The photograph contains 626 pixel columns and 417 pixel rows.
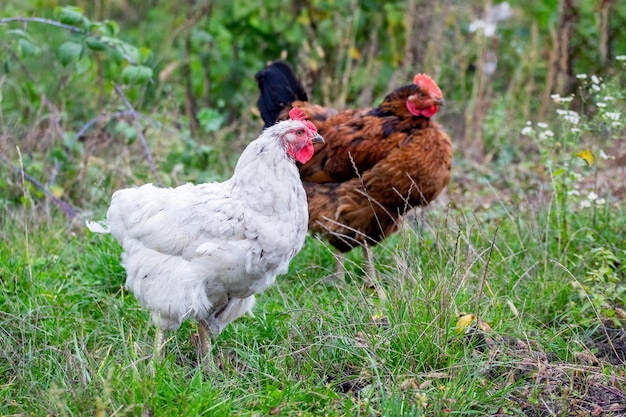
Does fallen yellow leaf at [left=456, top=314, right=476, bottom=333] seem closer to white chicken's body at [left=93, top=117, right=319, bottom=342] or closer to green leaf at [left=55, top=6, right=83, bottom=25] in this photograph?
white chicken's body at [left=93, top=117, right=319, bottom=342]

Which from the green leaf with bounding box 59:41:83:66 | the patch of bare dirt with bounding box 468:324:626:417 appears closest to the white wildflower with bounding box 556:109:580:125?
the patch of bare dirt with bounding box 468:324:626:417

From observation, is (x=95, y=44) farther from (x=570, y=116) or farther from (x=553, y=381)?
(x=553, y=381)

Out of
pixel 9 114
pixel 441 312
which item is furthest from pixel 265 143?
pixel 9 114

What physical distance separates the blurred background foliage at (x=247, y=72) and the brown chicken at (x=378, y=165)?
157 centimetres

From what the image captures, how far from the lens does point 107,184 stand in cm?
664

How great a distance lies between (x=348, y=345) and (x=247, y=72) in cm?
562

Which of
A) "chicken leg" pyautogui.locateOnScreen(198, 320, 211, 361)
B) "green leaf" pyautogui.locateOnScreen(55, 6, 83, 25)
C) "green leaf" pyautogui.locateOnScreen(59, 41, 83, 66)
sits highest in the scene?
"green leaf" pyautogui.locateOnScreen(55, 6, 83, 25)

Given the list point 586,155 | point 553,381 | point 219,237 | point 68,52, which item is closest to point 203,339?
point 219,237

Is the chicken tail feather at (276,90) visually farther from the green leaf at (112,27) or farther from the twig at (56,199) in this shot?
the twig at (56,199)

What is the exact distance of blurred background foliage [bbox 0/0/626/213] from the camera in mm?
6910

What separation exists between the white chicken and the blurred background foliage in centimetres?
255

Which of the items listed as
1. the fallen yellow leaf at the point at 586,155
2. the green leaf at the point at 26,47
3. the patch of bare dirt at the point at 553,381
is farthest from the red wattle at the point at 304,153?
the green leaf at the point at 26,47

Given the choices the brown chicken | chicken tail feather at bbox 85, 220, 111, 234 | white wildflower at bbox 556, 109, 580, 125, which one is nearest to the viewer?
chicken tail feather at bbox 85, 220, 111, 234

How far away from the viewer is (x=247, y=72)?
877cm
